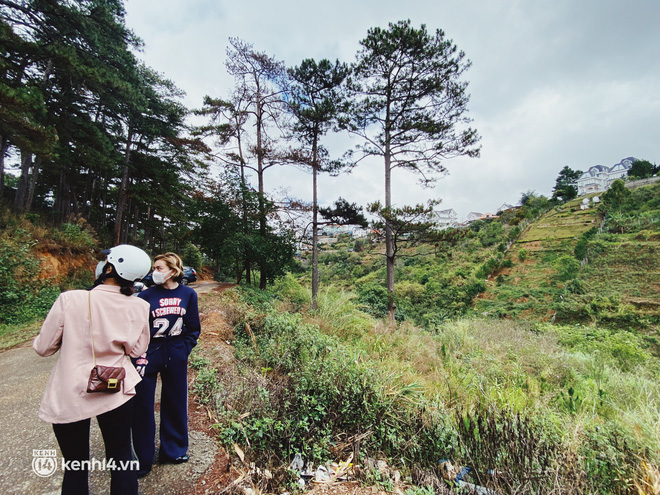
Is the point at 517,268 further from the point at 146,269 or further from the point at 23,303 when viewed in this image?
the point at 23,303

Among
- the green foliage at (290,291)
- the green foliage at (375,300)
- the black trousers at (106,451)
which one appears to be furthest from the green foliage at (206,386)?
the green foliage at (290,291)

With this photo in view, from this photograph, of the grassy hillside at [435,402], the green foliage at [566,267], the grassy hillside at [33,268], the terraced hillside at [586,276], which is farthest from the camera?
the green foliage at [566,267]

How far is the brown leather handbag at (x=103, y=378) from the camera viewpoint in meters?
1.41

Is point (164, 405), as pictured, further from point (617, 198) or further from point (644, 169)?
point (644, 169)

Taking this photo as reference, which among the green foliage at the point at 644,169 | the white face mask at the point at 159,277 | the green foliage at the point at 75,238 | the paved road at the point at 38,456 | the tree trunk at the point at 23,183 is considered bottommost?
the paved road at the point at 38,456

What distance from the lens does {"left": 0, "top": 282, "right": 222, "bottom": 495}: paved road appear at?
6.41ft

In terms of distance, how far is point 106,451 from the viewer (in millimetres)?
1512

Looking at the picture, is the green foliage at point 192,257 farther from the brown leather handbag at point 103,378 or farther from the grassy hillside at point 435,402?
the brown leather handbag at point 103,378

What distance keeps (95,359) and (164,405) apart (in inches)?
35.1

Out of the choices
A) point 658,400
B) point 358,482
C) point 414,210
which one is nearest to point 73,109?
point 414,210

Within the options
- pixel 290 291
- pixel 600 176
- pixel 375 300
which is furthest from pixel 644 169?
pixel 290 291

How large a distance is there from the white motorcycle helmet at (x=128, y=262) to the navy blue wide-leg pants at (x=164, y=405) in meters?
0.73

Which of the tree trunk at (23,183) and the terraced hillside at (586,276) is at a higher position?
the tree trunk at (23,183)

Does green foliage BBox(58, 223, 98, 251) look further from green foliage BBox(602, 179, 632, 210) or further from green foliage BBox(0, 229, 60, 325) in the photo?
green foliage BBox(602, 179, 632, 210)
